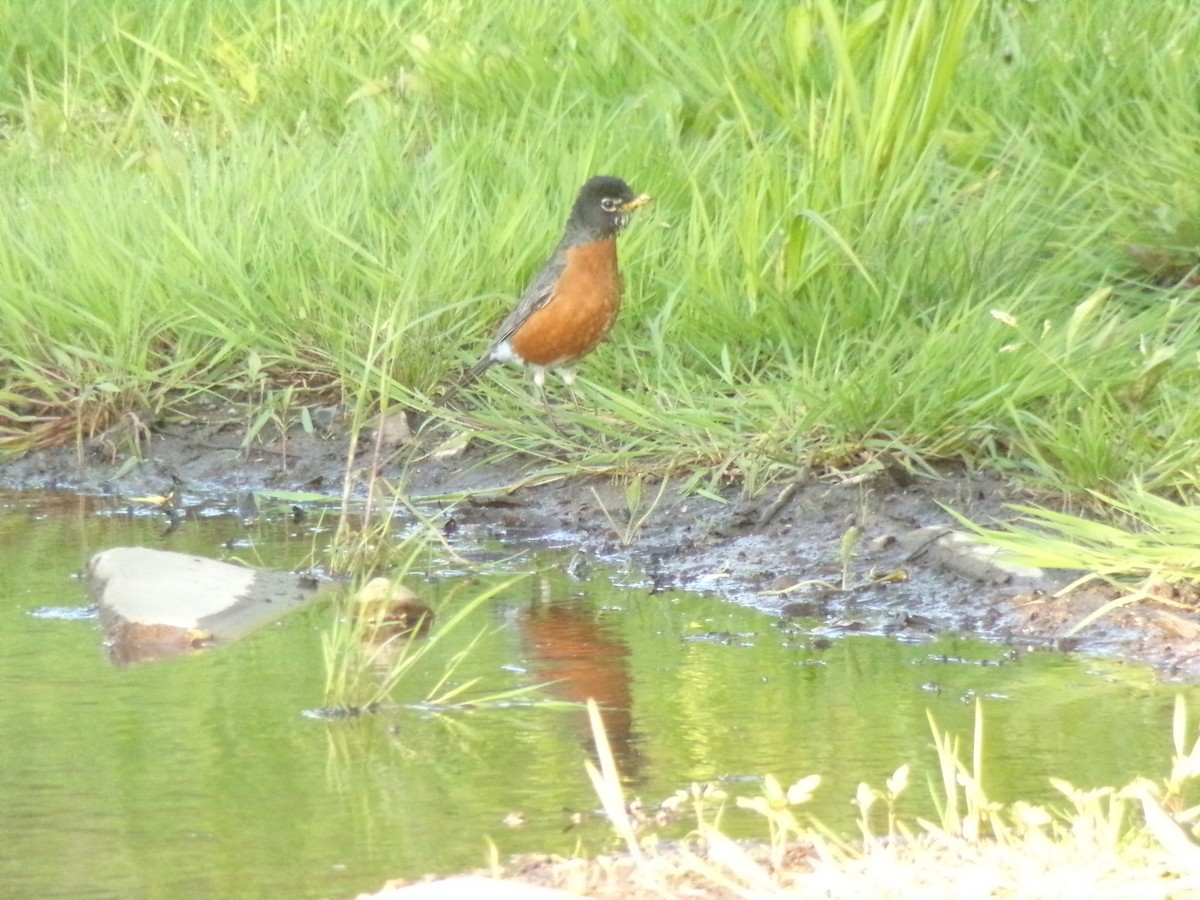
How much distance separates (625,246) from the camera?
608cm

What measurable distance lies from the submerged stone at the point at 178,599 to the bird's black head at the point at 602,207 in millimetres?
1607

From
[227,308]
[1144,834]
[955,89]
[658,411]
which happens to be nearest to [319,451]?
[227,308]

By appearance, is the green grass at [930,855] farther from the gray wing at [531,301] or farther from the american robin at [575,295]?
the gray wing at [531,301]

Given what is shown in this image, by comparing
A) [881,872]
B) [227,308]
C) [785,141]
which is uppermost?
[785,141]

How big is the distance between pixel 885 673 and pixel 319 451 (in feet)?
8.24

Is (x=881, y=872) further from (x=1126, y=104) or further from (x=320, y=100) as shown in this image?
(x=320, y=100)

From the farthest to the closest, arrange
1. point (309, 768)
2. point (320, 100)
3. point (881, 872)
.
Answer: point (320, 100) → point (309, 768) → point (881, 872)

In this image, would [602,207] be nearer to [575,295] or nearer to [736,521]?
[575,295]

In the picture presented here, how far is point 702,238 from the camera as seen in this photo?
5859mm

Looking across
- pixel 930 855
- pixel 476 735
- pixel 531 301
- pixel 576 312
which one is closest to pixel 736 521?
pixel 576 312

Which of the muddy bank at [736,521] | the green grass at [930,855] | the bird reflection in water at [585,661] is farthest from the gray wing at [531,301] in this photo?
the green grass at [930,855]

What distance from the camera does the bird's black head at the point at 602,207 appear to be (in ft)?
18.4

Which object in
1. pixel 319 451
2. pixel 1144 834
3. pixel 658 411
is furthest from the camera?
pixel 319 451

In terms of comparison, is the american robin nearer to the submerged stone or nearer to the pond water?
the pond water
